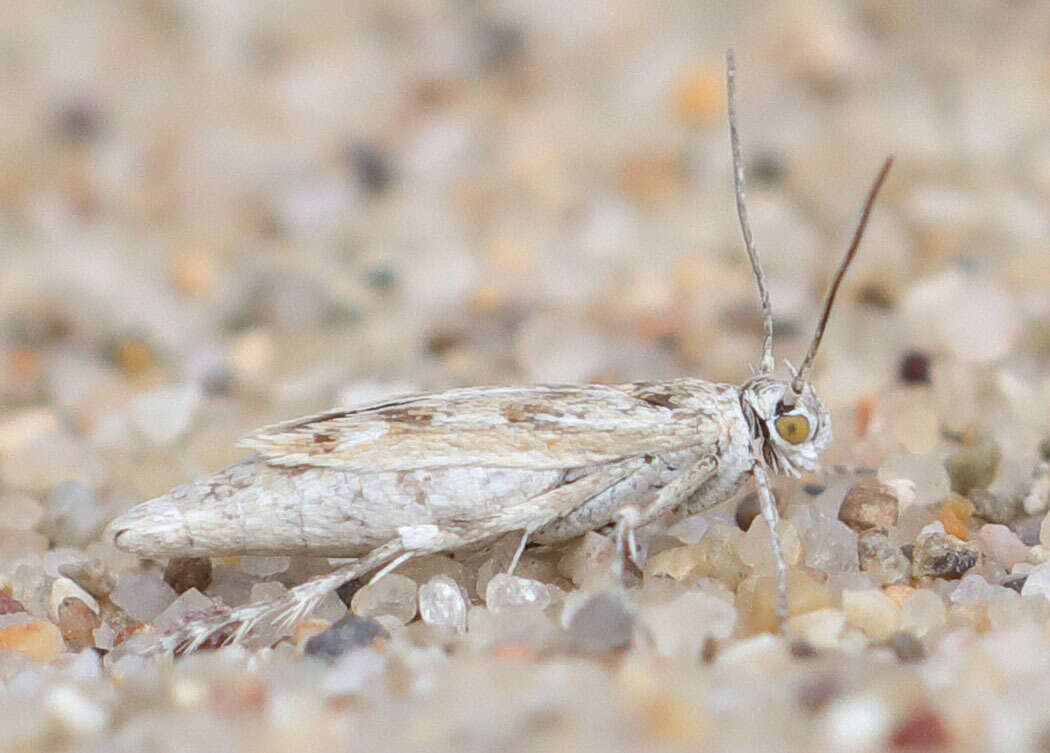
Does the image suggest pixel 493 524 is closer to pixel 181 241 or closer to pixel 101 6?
pixel 181 241

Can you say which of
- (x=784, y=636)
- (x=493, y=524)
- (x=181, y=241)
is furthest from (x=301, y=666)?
(x=181, y=241)

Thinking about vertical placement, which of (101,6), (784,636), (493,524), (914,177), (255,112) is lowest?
(784,636)

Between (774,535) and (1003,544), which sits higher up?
(774,535)

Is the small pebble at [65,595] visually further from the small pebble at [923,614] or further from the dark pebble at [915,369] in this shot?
the dark pebble at [915,369]

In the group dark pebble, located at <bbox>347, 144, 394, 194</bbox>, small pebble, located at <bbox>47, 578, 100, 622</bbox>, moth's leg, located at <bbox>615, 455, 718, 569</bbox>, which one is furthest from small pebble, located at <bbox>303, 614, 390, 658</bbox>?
dark pebble, located at <bbox>347, 144, 394, 194</bbox>

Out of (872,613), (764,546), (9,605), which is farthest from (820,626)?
(9,605)

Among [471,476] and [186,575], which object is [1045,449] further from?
[186,575]

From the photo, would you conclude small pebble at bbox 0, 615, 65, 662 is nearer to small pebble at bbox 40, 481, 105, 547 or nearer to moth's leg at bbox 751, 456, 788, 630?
small pebble at bbox 40, 481, 105, 547
